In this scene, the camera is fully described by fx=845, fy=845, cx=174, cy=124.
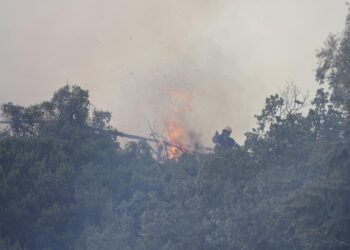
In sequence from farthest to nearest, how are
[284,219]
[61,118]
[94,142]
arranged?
[61,118]
[94,142]
[284,219]

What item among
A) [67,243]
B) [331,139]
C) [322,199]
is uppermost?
[331,139]

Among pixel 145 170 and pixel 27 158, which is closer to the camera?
pixel 27 158

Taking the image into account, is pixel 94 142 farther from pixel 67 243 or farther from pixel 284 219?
pixel 284 219

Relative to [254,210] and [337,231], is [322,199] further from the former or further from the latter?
[254,210]

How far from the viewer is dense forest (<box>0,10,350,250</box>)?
2722 cm

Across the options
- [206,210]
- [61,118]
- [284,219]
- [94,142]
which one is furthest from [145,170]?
[284,219]

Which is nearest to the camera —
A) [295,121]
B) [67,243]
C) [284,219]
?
[284,219]

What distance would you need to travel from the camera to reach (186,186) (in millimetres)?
33281

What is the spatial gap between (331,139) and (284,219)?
506 centimetres

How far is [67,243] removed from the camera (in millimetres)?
36969

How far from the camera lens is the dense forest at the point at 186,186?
2722cm

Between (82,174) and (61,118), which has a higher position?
(61,118)

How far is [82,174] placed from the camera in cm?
3962

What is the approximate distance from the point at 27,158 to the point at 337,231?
17525 millimetres
